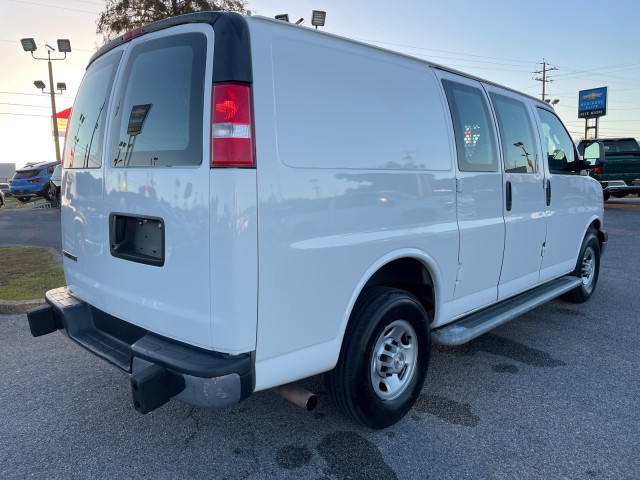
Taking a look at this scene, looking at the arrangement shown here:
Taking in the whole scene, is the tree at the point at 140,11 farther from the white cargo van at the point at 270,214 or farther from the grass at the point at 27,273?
the white cargo van at the point at 270,214

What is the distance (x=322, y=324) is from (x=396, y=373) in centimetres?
83

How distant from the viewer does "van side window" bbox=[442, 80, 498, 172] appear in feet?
11.2

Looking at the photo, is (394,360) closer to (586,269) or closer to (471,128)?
(471,128)

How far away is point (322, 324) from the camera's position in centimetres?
251

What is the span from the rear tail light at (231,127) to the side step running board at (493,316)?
1.93m

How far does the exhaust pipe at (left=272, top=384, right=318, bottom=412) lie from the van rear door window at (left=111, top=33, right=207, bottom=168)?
1.29m

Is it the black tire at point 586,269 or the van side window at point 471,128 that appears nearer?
the van side window at point 471,128

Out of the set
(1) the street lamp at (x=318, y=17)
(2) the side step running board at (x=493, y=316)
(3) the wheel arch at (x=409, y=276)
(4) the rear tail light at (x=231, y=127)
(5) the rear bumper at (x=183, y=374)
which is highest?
(1) the street lamp at (x=318, y=17)

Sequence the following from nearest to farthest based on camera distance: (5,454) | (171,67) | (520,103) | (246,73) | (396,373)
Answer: (246,73)
(171,67)
(5,454)
(396,373)
(520,103)

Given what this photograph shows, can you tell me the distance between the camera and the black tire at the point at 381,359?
2.73 meters

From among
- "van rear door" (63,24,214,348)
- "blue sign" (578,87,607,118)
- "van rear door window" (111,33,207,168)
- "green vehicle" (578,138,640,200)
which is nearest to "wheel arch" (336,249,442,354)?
"van rear door" (63,24,214,348)

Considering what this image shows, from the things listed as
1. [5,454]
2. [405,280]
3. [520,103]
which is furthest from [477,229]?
[5,454]

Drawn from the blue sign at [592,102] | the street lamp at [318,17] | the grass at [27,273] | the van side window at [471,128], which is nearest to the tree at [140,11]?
the street lamp at [318,17]

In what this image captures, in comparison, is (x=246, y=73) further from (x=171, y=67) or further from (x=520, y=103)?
(x=520, y=103)
